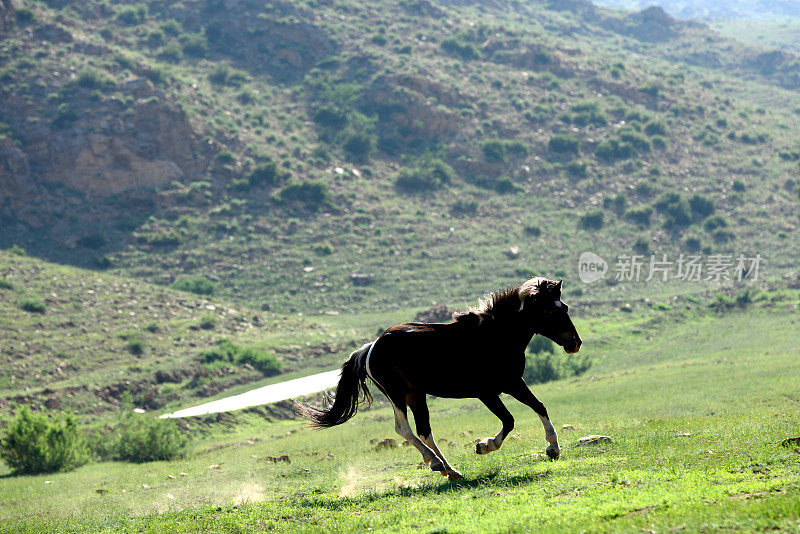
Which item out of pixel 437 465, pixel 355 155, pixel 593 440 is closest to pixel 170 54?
pixel 355 155

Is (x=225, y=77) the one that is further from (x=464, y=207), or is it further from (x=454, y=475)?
(x=454, y=475)

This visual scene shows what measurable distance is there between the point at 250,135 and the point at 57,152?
17.8m

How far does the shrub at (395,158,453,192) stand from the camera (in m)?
78.6

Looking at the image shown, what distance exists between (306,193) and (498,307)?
6167 centimetres

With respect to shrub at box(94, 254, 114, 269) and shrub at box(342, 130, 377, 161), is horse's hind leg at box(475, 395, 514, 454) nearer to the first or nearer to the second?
shrub at box(94, 254, 114, 269)

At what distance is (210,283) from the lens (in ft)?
201

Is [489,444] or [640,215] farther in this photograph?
[640,215]

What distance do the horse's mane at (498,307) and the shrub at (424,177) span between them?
215ft

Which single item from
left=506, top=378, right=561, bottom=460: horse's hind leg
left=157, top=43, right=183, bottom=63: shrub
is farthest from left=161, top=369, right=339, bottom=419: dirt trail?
left=157, top=43, right=183, bottom=63: shrub

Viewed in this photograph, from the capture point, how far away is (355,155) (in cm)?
8200

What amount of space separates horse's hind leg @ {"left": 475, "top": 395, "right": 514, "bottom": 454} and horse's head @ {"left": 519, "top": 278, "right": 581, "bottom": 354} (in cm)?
132

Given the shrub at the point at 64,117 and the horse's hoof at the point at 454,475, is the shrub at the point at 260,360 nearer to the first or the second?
the horse's hoof at the point at 454,475

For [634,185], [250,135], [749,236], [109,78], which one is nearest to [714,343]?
[749,236]

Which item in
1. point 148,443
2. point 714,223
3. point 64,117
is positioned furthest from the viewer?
point 714,223
